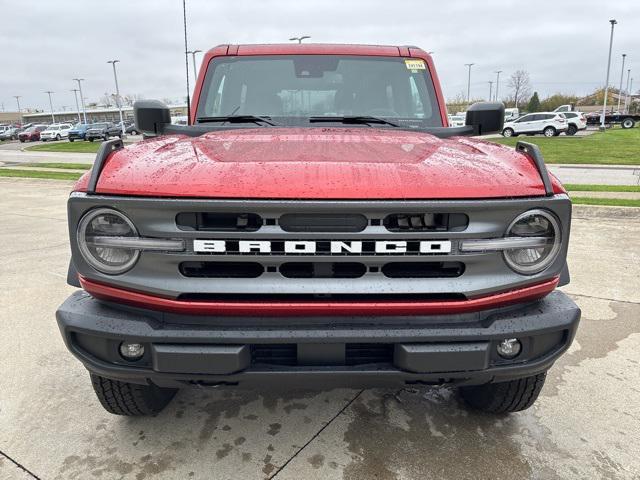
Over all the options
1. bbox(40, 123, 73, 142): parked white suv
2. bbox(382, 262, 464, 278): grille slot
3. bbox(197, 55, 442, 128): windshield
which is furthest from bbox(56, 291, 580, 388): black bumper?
bbox(40, 123, 73, 142): parked white suv

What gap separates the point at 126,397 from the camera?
93.0 inches

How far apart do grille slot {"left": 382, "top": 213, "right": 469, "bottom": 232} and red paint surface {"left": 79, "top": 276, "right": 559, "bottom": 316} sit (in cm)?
28

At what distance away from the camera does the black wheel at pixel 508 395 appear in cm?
236

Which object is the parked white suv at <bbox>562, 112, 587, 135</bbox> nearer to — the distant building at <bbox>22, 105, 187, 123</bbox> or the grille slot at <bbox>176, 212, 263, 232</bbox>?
the grille slot at <bbox>176, 212, 263, 232</bbox>

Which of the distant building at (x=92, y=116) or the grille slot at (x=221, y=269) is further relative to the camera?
the distant building at (x=92, y=116)

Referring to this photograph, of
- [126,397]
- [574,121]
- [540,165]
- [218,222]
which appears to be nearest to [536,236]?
[540,165]

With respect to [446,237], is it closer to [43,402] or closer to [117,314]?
[117,314]

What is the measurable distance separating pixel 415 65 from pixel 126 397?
274cm

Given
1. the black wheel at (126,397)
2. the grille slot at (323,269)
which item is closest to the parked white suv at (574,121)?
the grille slot at (323,269)

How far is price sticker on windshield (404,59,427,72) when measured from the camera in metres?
3.37

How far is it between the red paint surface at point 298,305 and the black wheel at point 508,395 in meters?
0.62

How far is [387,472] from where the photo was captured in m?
2.19

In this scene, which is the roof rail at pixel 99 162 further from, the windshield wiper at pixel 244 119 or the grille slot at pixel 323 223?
the windshield wiper at pixel 244 119

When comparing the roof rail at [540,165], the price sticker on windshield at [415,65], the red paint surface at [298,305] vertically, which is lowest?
the red paint surface at [298,305]
